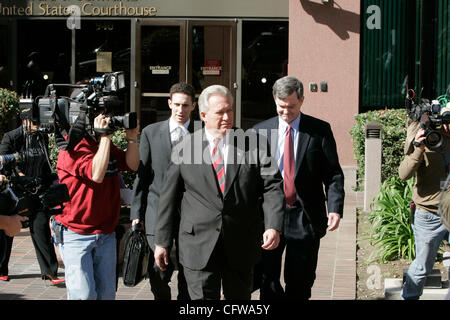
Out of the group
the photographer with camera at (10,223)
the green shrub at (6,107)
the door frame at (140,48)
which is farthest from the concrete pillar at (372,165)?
the photographer with camera at (10,223)

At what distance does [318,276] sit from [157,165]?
104 inches

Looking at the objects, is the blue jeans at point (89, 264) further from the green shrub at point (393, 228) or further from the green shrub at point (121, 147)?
the green shrub at point (121, 147)

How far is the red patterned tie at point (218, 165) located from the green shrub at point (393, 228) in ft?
12.2

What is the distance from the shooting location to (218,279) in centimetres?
534

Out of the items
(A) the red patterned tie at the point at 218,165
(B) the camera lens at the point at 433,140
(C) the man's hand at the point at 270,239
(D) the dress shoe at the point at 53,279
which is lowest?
(D) the dress shoe at the point at 53,279

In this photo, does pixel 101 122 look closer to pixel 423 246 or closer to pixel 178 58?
pixel 423 246

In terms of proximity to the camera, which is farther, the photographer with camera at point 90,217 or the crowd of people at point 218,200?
the photographer with camera at point 90,217

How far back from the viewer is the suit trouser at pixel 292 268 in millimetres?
6125

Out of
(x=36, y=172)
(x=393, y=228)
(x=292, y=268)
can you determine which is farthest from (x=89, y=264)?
(x=393, y=228)

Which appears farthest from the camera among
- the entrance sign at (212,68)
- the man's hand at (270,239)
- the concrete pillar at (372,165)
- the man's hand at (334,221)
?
the entrance sign at (212,68)

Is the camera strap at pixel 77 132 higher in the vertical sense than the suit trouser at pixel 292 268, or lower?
higher

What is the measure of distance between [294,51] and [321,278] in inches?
274
